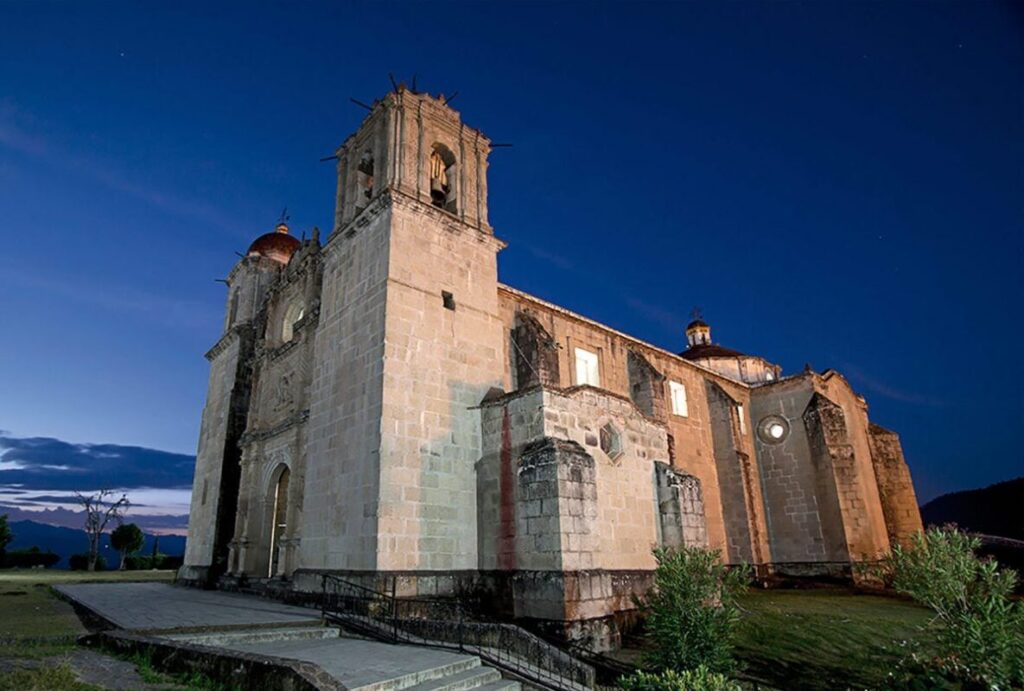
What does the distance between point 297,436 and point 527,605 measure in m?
9.49

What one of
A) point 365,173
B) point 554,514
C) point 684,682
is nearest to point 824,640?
point 554,514

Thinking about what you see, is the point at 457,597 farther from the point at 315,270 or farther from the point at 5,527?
the point at 5,527

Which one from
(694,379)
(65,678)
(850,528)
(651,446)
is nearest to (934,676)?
(651,446)

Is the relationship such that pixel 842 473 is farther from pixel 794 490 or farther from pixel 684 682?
pixel 684 682

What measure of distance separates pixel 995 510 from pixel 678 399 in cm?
4720

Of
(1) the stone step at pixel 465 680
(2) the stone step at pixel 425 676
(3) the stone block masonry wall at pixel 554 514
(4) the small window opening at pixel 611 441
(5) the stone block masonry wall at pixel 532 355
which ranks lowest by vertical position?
(1) the stone step at pixel 465 680

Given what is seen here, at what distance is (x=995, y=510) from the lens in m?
53.4

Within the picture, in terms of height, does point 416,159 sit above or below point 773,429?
above

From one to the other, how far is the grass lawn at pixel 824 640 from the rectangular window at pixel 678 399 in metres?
10.0

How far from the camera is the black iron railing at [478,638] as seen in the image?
974 cm

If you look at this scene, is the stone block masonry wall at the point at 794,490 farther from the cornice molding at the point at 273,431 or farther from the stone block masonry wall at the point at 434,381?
the cornice molding at the point at 273,431

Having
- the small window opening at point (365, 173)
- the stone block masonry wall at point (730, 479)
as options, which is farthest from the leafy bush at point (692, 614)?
the stone block masonry wall at point (730, 479)

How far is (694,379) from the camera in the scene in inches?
1144

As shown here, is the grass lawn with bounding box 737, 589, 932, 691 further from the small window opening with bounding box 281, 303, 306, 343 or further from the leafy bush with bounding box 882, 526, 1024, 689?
the small window opening with bounding box 281, 303, 306, 343
